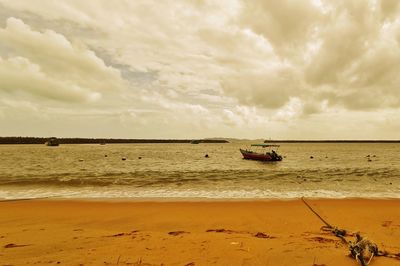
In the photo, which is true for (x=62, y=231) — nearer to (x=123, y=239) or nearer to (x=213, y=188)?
(x=123, y=239)

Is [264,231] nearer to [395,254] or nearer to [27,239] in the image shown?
[395,254]

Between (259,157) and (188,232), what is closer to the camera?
(188,232)

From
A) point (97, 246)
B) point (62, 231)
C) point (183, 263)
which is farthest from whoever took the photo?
point (62, 231)

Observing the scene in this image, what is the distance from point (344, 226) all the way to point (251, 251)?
494cm

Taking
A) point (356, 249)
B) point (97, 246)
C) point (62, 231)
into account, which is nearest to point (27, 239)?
point (62, 231)

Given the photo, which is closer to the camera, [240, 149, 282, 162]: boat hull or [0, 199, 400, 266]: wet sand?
[0, 199, 400, 266]: wet sand

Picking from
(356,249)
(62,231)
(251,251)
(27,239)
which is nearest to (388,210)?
(356,249)

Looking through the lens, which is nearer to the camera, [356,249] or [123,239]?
[356,249]

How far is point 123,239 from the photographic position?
25.7 feet

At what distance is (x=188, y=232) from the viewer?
8.95 meters

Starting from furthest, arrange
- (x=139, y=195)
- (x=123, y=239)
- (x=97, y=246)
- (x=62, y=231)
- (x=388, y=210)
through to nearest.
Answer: (x=139, y=195)
(x=388, y=210)
(x=62, y=231)
(x=123, y=239)
(x=97, y=246)

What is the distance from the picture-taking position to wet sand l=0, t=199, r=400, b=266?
6.40 m

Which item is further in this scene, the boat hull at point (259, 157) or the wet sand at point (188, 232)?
the boat hull at point (259, 157)

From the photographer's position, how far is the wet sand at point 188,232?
21.0 ft
